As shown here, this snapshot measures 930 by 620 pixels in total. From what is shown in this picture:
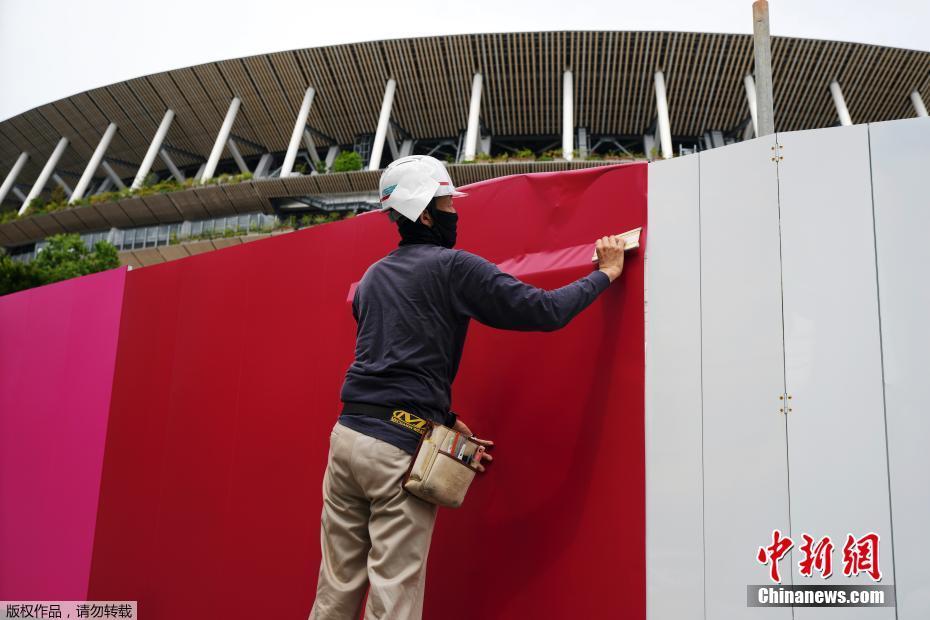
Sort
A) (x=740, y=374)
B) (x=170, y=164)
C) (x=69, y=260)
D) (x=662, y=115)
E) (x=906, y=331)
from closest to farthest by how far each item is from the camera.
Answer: (x=906, y=331) < (x=740, y=374) < (x=69, y=260) < (x=662, y=115) < (x=170, y=164)

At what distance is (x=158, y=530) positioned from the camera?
185 inches

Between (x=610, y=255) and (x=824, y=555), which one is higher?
(x=610, y=255)

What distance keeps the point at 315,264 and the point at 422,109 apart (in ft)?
111

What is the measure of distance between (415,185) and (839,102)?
3542 centimetres

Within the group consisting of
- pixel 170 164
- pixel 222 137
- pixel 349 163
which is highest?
pixel 170 164

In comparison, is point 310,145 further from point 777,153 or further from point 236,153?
point 777,153

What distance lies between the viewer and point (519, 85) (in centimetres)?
3491

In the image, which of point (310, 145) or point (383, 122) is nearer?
point (383, 122)

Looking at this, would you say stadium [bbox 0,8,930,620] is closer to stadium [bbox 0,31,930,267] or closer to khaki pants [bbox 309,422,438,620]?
khaki pants [bbox 309,422,438,620]

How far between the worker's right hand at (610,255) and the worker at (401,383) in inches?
4.5

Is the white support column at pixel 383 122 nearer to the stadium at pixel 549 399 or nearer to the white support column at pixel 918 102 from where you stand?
the white support column at pixel 918 102

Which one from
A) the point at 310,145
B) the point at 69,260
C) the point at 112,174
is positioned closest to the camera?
the point at 69,260

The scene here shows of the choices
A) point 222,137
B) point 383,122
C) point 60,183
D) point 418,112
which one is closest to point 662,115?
point 418,112

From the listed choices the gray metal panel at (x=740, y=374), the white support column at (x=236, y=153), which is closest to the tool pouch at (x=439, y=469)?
the gray metal panel at (x=740, y=374)
